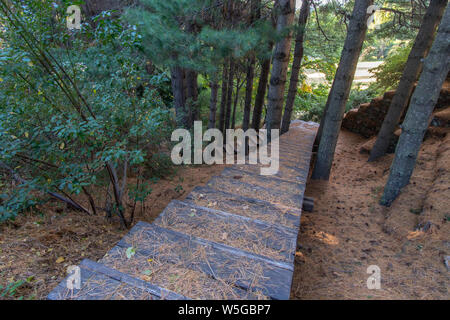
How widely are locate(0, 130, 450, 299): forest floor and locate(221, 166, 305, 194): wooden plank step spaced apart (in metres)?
0.94

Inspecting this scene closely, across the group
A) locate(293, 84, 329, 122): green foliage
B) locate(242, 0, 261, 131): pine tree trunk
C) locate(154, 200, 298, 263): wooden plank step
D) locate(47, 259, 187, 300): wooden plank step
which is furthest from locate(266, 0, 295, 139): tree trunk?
locate(293, 84, 329, 122): green foliage

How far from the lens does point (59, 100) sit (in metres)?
3.42

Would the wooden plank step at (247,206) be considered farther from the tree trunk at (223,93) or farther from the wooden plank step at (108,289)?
the tree trunk at (223,93)

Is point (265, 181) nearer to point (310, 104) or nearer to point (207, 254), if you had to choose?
point (207, 254)

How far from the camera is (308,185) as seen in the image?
6.61 metres

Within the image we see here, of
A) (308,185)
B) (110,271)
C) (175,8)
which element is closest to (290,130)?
(308,185)

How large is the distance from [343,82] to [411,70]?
8.43ft

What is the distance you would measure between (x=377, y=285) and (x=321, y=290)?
691mm

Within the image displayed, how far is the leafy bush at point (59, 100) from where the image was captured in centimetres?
263

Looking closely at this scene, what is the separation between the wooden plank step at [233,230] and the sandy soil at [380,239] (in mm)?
868

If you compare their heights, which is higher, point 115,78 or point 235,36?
point 235,36

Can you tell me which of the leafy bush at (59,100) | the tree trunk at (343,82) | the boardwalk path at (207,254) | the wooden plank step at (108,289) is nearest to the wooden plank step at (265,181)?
the boardwalk path at (207,254)

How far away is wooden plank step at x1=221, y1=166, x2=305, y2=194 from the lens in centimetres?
425
